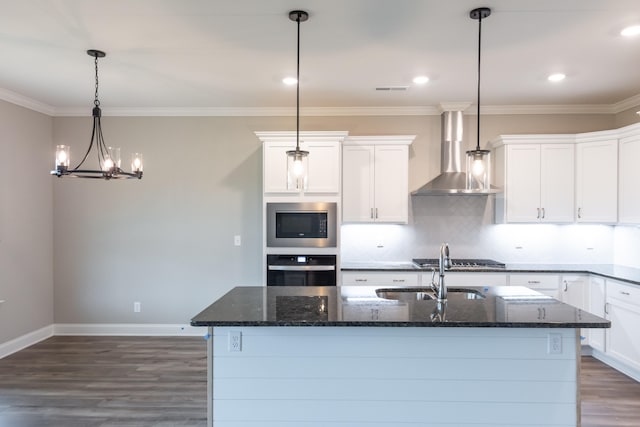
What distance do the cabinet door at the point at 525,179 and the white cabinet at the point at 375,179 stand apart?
1143 mm

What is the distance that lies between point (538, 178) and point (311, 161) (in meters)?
2.51

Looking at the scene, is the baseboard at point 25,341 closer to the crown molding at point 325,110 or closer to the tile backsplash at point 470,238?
the crown molding at point 325,110

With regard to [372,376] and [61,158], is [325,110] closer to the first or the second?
[61,158]

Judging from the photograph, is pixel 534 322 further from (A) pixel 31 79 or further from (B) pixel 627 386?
(A) pixel 31 79

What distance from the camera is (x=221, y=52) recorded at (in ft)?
10.1

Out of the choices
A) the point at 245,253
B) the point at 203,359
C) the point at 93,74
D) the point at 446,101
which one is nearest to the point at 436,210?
the point at 446,101

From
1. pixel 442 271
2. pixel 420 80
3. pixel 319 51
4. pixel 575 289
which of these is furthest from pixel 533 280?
pixel 319 51

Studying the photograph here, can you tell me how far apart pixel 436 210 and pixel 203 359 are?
308 cm

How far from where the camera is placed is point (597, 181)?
414cm

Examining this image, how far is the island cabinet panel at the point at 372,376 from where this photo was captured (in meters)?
2.18

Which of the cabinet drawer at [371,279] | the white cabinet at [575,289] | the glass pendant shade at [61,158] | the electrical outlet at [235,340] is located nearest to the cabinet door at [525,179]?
the white cabinet at [575,289]

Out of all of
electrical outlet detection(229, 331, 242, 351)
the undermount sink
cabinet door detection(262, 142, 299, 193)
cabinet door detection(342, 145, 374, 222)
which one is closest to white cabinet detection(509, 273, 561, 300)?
the undermount sink

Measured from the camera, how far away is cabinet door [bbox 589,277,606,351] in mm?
3822

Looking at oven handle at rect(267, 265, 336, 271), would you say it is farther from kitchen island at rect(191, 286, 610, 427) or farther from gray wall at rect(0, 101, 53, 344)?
gray wall at rect(0, 101, 53, 344)
